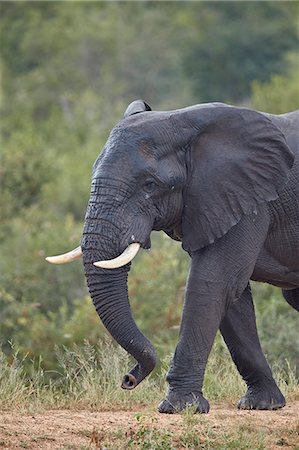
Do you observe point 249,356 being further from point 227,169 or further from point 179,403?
point 227,169

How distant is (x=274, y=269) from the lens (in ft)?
32.5

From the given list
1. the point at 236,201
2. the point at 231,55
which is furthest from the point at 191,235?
the point at 231,55

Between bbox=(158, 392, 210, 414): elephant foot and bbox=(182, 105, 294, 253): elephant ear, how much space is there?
0.88 m

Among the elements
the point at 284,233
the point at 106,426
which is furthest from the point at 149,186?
the point at 106,426

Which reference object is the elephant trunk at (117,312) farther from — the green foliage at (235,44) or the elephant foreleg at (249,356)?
the green foliage at (235,44)

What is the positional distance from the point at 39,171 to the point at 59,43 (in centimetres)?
3135

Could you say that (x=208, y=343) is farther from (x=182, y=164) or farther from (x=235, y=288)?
(x=182, y=164)

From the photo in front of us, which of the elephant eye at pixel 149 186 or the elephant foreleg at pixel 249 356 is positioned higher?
the elephant eye at pixel 149 186

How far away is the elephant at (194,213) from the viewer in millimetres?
9055

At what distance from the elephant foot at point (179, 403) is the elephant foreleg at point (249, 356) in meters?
0.77

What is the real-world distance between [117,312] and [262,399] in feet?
5.15

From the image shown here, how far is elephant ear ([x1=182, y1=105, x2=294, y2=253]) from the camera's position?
31.0 ft

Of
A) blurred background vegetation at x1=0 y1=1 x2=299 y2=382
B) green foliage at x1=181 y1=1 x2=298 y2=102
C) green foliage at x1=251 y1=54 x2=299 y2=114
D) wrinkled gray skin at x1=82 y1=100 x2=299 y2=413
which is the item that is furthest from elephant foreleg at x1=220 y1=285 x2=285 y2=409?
green foliage at x1=181 y1=1 x2=298 y2=102

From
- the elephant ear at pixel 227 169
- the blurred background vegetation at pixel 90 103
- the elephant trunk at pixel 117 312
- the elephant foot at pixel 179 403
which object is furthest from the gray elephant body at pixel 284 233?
the blurred background vegetation at pixel 90 103
